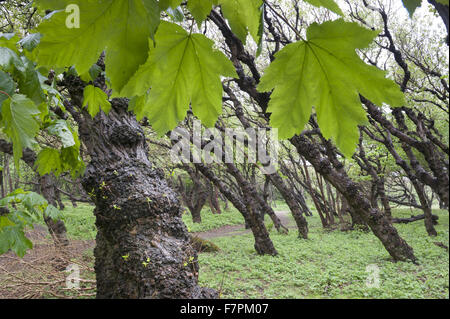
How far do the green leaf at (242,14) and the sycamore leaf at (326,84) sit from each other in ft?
0.29

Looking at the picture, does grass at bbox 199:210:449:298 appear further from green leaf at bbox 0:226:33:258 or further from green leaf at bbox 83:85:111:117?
green leaf at bbox 83:85:111:117

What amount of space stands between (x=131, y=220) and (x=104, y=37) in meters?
1.99

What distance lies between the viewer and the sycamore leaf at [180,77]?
1.99 feet

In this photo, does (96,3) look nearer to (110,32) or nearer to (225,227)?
(110,32)

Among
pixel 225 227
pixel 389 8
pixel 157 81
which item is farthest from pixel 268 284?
pixel 225 227

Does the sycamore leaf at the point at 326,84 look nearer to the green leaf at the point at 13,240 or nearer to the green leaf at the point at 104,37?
the green leaf at the point at 104,37

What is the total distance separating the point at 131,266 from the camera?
209 centimetres

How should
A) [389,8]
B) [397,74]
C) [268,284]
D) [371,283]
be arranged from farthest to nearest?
[397,74]
[389,8]
[268,284]
[371,283]

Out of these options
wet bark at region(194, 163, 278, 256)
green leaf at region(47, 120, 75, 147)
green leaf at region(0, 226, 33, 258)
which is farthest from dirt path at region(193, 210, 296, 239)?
green leaf at region(47, 120, 75, 147)

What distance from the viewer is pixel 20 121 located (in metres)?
0.87

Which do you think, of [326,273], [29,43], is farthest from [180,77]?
[326,273]

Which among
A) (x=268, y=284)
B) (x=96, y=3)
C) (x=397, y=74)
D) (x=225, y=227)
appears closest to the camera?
(x=96, y=3)
